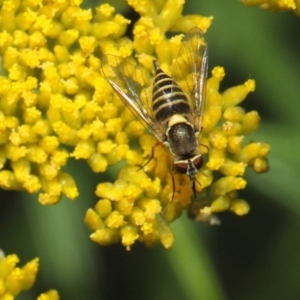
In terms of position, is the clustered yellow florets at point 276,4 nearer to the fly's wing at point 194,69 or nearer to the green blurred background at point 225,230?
the fly's wing at point 194,69

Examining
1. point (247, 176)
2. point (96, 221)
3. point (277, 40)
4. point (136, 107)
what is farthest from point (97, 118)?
point (277, 40)

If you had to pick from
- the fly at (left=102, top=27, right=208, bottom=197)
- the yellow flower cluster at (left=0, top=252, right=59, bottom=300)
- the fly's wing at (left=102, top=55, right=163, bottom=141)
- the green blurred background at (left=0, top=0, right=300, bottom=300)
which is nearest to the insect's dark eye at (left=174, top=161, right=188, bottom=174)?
the fly at (left=102, top=27, right=208, bottom=197)

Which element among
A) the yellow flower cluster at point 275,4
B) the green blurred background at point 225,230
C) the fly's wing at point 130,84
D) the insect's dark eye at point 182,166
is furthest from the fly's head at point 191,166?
the yellow flower cluster at point 275,4

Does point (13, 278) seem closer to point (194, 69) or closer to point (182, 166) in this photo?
point (182, 166)

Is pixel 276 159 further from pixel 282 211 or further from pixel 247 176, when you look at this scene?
pixel 282 211

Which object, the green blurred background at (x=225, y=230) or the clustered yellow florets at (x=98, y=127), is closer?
the clustered yellow florets at (x=98, y=127)

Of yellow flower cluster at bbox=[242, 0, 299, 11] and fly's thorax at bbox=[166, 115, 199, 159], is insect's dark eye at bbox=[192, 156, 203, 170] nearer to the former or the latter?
fly's thorax at bbox=[166, 115, 199, 159]

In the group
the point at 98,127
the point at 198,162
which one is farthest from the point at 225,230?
the point at 98,127
